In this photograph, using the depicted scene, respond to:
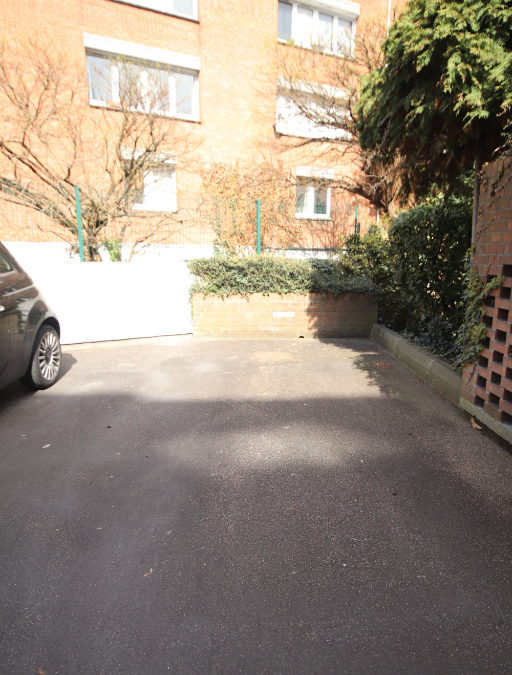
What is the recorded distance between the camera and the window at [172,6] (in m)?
12.3

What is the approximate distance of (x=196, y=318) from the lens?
732cm

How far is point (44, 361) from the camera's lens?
4605mm

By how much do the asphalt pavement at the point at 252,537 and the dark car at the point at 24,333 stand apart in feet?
1.33

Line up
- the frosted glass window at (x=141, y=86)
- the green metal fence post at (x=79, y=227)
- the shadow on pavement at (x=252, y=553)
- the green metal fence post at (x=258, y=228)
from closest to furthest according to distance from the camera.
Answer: the shadow on pavement at (x=252, y=553), the green metal fence post at (x=79, y=227), the green metal fence post at (x=258, y=228), the frosted glass window at (x=141, y=86)

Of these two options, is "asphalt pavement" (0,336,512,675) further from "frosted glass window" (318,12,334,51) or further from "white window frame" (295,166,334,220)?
"frosted glass window" (318,12,334,51)

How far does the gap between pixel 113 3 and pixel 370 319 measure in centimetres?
1248

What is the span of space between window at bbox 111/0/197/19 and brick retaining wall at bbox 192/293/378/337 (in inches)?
435

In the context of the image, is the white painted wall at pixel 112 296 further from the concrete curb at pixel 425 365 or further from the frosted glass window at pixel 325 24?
the frosted glass window at pixel 325 24

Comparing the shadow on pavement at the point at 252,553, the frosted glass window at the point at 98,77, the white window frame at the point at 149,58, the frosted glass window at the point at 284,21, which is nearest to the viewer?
the shadow on pavement at the point at 252,553

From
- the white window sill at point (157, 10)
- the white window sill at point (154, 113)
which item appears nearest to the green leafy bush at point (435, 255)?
the white window sill at point (154, 113)

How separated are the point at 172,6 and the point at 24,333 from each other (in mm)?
13923

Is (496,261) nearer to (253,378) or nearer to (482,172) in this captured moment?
(482,172)

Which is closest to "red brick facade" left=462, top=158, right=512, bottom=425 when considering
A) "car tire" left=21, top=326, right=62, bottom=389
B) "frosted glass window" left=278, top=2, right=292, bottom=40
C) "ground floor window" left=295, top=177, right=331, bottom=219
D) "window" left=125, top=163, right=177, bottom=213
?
"car tire" left=21, top=326, right=62, bottom=389

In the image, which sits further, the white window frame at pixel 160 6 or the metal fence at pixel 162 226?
the white window frame at pixel 160 6
